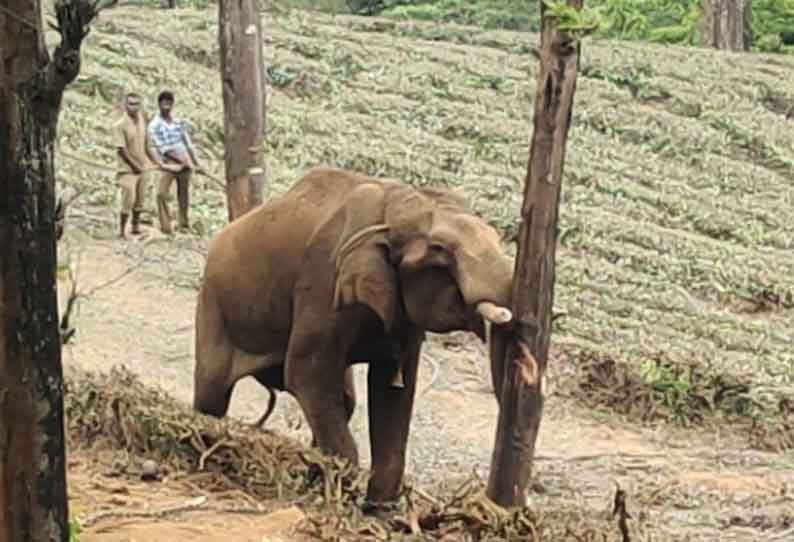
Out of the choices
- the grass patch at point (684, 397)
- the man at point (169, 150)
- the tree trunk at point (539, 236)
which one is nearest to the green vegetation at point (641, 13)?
the man at point (169, 150)

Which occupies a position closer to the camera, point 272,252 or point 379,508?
point 379,508

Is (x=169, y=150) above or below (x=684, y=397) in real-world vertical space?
above

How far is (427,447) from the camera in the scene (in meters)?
13.3

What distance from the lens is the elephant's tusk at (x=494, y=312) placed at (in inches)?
332

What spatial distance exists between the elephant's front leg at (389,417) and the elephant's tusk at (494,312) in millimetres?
1202

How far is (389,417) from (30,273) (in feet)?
14.9

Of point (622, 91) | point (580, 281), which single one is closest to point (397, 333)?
point (580, 281)

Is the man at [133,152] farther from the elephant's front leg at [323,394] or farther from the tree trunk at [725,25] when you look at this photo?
the tree trunk at [725,25]

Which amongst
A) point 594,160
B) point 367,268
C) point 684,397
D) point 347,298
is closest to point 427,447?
point 684,397

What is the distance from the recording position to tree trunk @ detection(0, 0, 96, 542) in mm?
5801

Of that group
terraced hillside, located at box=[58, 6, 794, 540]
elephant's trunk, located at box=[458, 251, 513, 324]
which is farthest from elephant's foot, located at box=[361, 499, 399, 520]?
terraced hillside, located at box=[58, 6, 794, 540]

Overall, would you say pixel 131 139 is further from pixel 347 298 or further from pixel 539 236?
pixel 539 236

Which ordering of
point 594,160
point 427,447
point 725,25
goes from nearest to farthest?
point 427,447 < point 594,160 < point 725,25

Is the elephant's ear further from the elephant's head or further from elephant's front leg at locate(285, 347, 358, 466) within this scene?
elephant's front leg at locate(285, 347, 358, 466)
